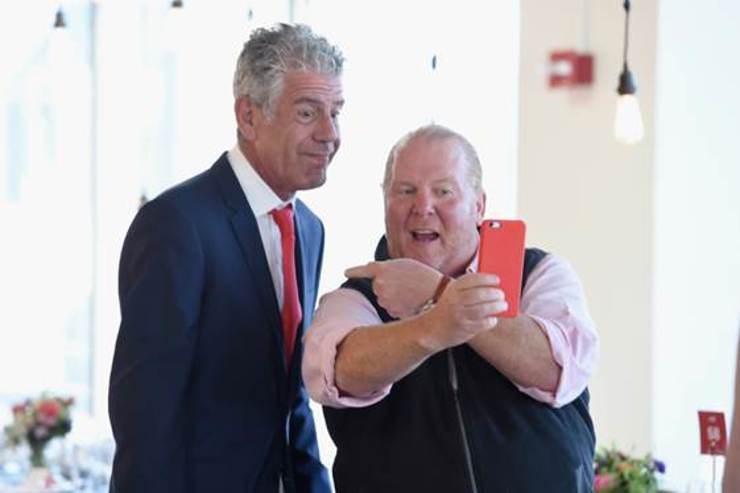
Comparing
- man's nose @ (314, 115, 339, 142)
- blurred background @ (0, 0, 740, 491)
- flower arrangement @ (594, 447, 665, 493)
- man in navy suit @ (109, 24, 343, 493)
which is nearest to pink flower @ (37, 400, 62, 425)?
blurred background @ (0, 0, 740, 491)

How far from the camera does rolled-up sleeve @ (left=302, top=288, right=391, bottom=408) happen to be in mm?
2168

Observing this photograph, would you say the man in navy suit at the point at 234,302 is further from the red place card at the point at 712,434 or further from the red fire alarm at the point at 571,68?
the red fire alarm at the point at 571,68

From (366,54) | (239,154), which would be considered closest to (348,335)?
(239,154)

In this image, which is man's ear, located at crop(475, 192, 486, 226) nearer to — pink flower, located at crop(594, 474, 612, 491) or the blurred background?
the blurred background

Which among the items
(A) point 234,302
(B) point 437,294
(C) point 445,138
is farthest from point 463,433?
(A) point 234,302

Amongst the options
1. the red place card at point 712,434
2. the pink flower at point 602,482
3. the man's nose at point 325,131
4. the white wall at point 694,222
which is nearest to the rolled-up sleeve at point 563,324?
the man's nose at point 325,131

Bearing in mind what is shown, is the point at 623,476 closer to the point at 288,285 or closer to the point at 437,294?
the point at 288,285

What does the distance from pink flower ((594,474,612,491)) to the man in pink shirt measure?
2.00 meters

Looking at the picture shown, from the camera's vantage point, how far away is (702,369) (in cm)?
522

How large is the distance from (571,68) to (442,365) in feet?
11.9

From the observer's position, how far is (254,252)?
264 centimetres

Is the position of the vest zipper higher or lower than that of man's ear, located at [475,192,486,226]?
lower

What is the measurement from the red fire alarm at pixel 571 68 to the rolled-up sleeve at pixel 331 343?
354 cm

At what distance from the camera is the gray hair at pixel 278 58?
2643 mm
